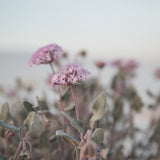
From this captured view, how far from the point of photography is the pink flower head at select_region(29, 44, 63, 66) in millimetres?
408

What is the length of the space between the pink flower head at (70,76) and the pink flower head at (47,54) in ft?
0.23

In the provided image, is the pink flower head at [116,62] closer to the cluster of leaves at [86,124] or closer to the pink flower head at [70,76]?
the cluster of leaves at [86,124]

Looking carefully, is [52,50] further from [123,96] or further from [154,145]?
[154,145]

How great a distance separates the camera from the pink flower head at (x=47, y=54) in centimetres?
41

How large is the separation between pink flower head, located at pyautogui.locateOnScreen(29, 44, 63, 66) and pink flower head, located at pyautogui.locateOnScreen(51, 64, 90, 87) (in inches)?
2.7

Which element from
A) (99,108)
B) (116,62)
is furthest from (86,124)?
(116,62)

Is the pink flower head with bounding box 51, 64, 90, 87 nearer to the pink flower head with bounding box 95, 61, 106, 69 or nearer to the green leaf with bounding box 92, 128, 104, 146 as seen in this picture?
the green leaf with bounding box 92, 128, 104, 146

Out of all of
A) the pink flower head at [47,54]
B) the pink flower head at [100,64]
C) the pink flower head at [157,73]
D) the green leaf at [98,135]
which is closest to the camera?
the green leaf at [98,135]

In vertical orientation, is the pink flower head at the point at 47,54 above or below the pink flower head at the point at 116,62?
above

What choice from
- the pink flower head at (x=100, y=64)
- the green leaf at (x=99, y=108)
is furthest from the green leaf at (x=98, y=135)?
the pink flower head at (x=100, y=64)

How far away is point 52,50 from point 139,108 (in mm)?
421

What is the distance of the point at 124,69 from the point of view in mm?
837

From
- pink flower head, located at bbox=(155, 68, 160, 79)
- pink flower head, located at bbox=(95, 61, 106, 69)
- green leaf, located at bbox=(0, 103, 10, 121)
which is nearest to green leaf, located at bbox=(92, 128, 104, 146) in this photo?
green leaf, located at bbox=(0, 103, 10, 121)

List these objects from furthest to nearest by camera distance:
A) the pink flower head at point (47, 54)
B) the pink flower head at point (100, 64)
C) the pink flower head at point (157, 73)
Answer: the pink flower head at point (157, 73)
the pink flower head at point (100, 64)
the pink flower head at point (47, 54)
